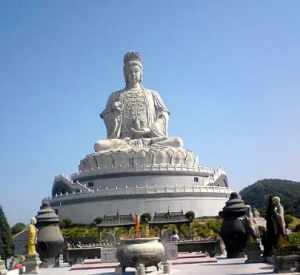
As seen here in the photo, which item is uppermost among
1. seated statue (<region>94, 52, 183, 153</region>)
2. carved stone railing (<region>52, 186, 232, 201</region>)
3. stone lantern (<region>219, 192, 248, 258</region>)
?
seated statue (<region>94, 52, 183, 153</region>)

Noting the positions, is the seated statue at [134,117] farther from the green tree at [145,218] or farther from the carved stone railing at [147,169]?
the green tree at [145,218]

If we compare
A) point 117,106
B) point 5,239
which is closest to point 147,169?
point 117,106

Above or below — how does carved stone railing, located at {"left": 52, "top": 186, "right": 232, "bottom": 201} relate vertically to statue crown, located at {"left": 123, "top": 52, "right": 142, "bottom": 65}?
below

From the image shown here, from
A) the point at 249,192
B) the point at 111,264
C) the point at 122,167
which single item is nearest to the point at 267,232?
the point at 111,264

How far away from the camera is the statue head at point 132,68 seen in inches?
1816

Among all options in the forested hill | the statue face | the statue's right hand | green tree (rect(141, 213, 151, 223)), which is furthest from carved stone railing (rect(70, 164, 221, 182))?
the forested hill

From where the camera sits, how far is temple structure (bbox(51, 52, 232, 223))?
1459 inches

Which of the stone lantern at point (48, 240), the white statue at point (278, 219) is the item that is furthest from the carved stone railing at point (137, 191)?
the white statue at point (278, 219)

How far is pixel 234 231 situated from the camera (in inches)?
683

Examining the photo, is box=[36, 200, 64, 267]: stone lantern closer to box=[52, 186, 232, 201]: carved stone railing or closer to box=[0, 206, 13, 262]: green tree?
box=[0, 206, 13, 262]: green tree

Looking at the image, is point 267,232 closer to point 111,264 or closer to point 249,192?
point 111,264

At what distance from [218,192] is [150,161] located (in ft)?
17.3

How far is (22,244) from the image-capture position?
31.1m

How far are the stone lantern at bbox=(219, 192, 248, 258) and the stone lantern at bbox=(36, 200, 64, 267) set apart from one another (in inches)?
206
